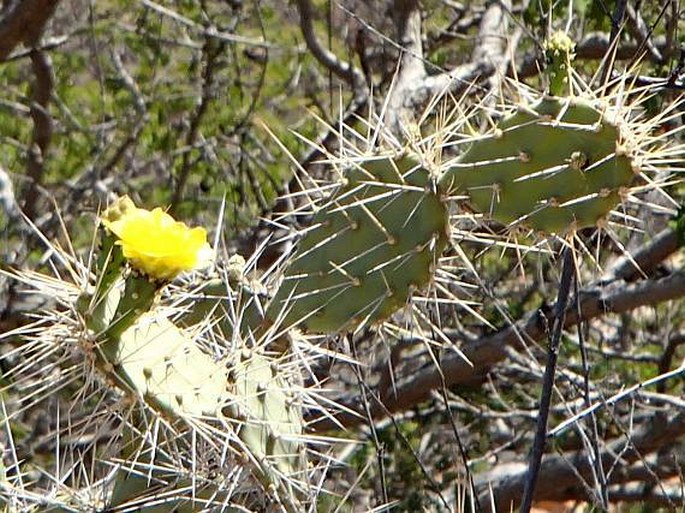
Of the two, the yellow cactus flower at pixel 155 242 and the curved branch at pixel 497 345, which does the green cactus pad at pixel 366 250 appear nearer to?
the yellow cactus flower at pixel 155 242

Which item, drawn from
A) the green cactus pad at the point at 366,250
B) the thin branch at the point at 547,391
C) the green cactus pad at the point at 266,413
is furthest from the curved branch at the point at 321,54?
the green cactus pad at the point at 266,413

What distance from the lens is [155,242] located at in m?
1.63

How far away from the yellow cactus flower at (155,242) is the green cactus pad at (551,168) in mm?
481

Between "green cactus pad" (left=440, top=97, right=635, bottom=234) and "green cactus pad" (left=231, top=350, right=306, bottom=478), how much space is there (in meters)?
0.39

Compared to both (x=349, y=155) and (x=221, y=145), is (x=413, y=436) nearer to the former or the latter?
(x=221, y=145)

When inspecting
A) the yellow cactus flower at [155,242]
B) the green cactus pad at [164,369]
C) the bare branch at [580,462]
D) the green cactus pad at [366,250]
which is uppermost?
the yellow cactus flower at [155,242]

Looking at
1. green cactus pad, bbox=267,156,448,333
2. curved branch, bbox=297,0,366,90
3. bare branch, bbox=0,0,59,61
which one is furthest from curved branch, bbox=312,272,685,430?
bare branch, bbox=0,0,59,61

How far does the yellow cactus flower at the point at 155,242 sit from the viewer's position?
1624 mm

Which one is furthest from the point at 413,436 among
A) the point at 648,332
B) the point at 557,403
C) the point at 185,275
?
the point at 185,275

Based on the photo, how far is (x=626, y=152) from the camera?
1.88 m

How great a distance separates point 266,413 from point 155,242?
50 cm

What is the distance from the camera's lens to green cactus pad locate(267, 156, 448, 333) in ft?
6.65

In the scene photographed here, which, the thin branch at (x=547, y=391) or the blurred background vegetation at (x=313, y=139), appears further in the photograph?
the blurred background vegetation at (x=313, y=139)

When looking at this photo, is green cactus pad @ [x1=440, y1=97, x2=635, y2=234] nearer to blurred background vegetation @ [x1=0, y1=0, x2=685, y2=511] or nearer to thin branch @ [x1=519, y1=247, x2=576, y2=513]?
thin branch @ [x1=519, y1=247, x2=576, y2=513]
